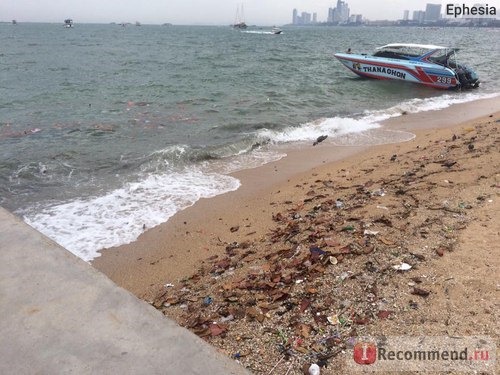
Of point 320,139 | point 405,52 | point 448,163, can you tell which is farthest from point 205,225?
point 405,52

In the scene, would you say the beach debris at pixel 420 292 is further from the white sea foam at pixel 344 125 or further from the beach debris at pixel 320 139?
the white sea foam at pixel 344 125

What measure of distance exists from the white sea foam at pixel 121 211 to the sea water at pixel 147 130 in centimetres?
2

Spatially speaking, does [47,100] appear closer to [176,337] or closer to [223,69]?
[223,69]

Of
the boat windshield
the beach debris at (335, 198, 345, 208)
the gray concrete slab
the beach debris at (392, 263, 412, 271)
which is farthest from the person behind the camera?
the boat windshield

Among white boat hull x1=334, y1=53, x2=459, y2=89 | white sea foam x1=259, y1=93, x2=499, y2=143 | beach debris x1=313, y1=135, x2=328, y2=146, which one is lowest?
beach debris x1=313, y1=135, x2=328, y2=146

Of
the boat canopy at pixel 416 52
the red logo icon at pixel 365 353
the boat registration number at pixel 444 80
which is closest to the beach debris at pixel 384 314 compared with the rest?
the red logo icon at pixel 365 353

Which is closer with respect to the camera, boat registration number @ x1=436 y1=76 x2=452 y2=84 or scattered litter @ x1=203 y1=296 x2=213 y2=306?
scattered litter @ x1=203 y1=296 x2=213 y2=306

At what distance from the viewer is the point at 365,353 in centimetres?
281

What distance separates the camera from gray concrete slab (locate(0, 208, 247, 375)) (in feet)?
6.73

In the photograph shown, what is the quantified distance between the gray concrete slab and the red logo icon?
3.50 ft

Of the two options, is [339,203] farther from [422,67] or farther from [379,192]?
[422,67]

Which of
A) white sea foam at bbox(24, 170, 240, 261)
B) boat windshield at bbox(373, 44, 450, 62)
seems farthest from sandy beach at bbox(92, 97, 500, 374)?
boat windshield at bbox(373, 44, 450, 62)

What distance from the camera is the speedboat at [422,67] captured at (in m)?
19.1

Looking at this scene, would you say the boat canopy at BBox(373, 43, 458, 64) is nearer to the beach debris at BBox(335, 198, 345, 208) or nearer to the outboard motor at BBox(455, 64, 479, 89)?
the outboard motor at BBox(455, 64, 479, 89)
